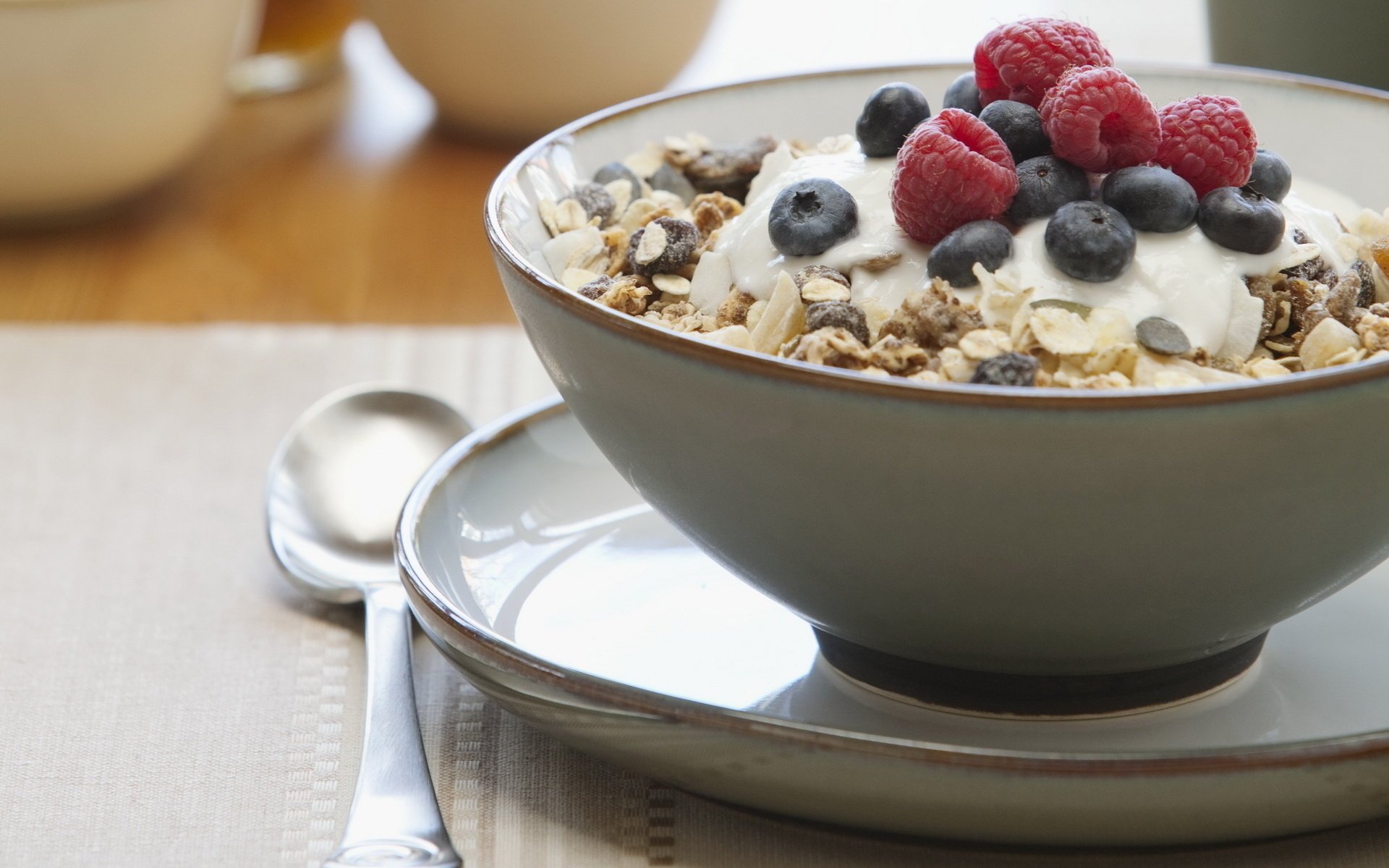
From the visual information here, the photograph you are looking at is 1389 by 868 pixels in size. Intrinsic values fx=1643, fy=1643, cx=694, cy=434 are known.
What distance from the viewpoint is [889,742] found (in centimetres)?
66

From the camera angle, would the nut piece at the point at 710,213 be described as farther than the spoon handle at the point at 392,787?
Yes

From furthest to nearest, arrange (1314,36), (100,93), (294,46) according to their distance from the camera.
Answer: (294,46)
(100,93)
(1314,36)

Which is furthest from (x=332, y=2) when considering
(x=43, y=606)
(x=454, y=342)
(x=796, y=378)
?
(x=796, y=378)

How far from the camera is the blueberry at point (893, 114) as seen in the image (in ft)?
2.86

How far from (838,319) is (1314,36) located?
0.92 metres

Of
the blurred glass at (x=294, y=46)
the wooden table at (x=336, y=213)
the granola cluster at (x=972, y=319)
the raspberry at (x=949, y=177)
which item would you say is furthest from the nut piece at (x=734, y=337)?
the blurred glass at (x=294, y=46)

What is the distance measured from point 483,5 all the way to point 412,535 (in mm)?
1076

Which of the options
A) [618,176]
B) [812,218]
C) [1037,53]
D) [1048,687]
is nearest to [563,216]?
[618,176]

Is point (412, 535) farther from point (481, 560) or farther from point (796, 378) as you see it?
point (796, 378)

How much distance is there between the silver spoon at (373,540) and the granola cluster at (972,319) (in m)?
0.23

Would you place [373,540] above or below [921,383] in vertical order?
below

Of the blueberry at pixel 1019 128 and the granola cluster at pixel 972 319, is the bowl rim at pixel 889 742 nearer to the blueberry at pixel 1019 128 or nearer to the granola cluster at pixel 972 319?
the granola cluster at pixel 972 319

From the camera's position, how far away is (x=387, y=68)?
7.88 ft

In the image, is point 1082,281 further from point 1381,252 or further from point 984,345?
point 1381,252
